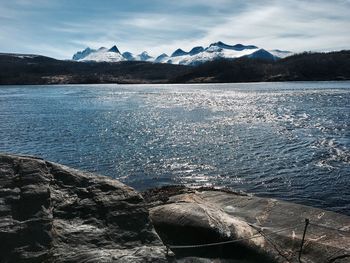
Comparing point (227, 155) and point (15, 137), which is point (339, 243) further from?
point (15, 137)

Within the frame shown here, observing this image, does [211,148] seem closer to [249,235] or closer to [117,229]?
[249,235]

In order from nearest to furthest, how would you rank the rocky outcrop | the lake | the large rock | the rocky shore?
the large rock → the rocky shore → the rocky outcrop → the lake

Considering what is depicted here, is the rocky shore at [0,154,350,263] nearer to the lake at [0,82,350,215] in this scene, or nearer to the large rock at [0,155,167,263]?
the large rock at [0,155,167,263]

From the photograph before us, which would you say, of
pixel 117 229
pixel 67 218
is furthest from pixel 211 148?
pixel 67 218

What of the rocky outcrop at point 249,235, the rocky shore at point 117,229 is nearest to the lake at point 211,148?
the rocky outcrop at point 249,235

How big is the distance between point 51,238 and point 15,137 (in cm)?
3848

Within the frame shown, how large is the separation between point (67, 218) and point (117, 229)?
1370 millimetres

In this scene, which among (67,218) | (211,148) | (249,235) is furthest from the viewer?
(211,148)

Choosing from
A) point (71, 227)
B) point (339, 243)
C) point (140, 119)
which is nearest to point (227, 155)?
point (339, 243)

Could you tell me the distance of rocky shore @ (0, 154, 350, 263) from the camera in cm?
1016

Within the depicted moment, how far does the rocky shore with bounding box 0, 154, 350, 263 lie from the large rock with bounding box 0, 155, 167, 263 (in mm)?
22

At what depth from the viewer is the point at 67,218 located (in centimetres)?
1126

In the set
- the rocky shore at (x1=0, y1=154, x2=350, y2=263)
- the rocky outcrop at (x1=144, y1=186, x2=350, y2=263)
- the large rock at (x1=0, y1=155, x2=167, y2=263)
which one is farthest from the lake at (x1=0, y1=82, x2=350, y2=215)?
the large rock at (x1=0, y1=155, x2=167, y2=263)

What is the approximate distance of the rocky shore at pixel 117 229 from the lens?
10164 millimetres
